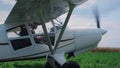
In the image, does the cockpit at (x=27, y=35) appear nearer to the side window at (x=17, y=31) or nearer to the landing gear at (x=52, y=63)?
the side window at (x=17, y=31)

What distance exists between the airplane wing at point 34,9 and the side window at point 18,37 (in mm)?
393

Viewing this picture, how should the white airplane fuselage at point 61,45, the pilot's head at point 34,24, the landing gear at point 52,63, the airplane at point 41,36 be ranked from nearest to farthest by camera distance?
the airplane at point 41,36 → the white airplane fuselage at point 61,45 → the landing gear at point 52,63 → the pilot's head at point 34,24

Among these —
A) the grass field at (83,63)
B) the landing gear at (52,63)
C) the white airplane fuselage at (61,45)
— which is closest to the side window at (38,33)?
the white airplane fuselage at (61,45)

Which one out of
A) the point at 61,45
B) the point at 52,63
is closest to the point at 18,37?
the point at 52,63

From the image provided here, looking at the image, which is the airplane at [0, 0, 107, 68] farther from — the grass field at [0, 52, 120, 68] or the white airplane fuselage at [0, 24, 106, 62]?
the grass field at [0, 52, 120, 68]

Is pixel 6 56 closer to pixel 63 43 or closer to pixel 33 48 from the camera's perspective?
pixel 33 48

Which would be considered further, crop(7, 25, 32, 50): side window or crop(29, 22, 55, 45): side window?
crop(29, 22, 55, 45): side window

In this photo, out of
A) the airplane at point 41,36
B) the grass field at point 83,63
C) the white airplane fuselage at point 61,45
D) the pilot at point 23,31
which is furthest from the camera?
the grass field at point 83,63

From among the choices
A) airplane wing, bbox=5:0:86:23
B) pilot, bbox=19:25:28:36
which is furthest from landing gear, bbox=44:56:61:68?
airplane wing, bbox=5:0:86:23

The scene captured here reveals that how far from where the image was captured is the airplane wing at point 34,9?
11.9 meters

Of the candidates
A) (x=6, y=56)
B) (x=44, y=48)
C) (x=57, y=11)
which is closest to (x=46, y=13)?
(x=57, y=11)

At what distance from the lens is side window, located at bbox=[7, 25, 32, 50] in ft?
42.2

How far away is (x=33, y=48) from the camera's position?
13016 millimetres

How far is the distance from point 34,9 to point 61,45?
6.06 feet
